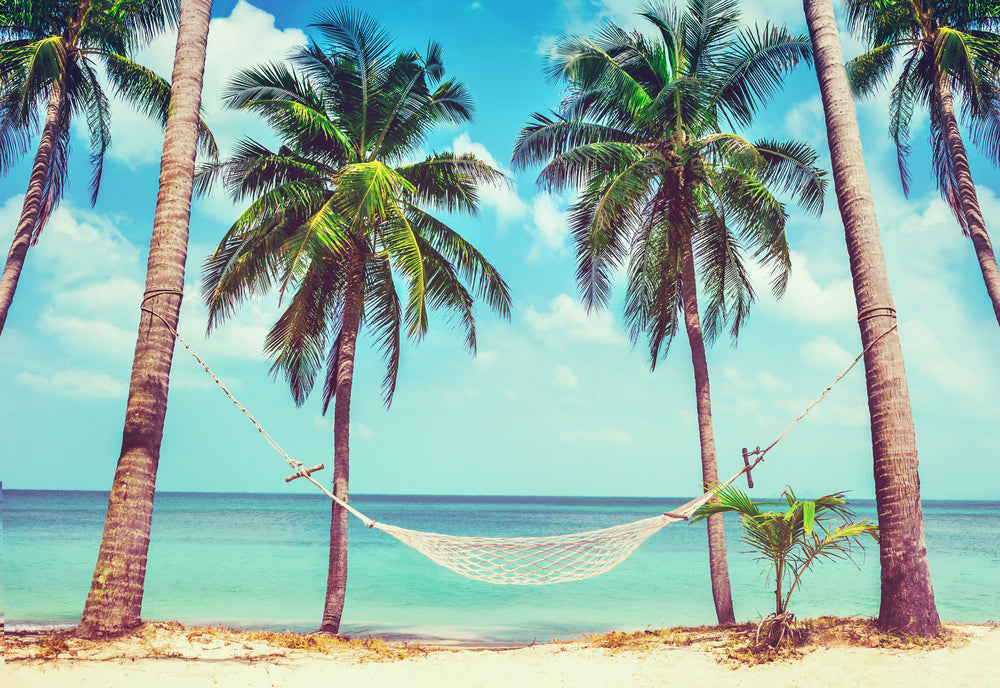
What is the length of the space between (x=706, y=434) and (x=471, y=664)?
122 inches

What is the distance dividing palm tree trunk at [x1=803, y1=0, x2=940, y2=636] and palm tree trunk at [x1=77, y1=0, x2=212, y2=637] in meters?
4.56

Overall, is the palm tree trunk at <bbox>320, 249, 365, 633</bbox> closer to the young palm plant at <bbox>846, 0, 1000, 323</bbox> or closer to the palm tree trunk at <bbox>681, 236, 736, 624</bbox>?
the palm tree trunk at <bbox>681, 236, 736, 624</bbox>

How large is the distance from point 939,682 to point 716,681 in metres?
1.13

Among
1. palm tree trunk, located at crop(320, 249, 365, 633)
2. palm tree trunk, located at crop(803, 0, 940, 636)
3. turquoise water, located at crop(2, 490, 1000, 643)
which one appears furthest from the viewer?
turquoise water, located at crop(2, 490, 1000, 643)

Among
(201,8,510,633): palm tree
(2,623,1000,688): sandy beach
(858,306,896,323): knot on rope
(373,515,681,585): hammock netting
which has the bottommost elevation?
(2,623,1000,688): sandy beach

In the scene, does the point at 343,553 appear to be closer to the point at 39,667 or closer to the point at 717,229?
the point at 39,667

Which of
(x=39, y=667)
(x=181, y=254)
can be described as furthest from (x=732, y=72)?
(x=39, y=667)

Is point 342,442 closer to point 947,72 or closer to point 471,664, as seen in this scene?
point 471,664

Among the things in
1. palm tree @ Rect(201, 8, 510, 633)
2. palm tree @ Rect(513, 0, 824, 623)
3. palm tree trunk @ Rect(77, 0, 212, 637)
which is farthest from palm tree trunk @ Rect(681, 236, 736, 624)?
palm tree trunk @ Rect(77, 0, 212, 637)

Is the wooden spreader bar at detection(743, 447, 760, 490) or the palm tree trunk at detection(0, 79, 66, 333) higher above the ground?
the palm tree trunk at detection(0, 79, 66, 333)

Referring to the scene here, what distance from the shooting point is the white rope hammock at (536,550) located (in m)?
4.30

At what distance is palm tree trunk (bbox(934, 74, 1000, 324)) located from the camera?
6.36 metres

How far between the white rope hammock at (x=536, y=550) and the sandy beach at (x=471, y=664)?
58cm

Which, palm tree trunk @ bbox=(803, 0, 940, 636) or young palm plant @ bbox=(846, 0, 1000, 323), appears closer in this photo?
palm tree trunk @ bbox=(803, 0, 940, 636)
